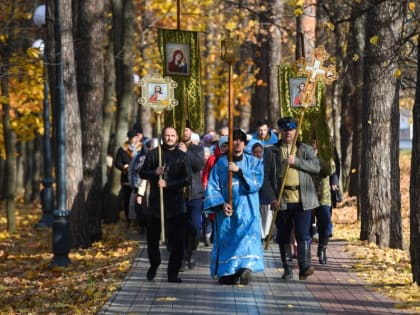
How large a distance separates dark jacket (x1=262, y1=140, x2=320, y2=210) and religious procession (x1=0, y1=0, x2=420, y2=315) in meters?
0.02

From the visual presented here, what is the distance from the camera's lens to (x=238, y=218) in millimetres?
12766

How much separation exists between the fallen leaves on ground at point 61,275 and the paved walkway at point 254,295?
371 mm

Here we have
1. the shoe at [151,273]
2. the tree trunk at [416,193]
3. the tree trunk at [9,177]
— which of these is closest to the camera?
the tree trunk at [416,193]

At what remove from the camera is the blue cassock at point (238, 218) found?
1266 cm

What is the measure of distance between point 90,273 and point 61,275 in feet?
2.67

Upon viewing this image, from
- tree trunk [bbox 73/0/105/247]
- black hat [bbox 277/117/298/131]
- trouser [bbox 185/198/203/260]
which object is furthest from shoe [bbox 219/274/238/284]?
tree trunk [bbox 73/0/105/247]

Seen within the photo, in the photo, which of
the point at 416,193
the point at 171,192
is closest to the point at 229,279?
the point at 171,192

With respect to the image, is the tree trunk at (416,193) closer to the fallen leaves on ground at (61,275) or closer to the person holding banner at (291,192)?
the person holding banner at (291,192)

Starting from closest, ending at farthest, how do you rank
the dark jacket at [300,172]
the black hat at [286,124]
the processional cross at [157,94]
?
the dark jacket at [300,172]
the black hat at [286,124]
the processional cross at [157,94]

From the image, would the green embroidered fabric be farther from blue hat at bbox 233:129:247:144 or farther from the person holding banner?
blue hat at bbox 233:129:247:144

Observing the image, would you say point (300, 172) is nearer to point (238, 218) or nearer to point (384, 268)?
point (238, 218)

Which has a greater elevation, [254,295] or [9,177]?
[9,177]

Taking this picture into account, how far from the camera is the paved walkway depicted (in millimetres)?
10781

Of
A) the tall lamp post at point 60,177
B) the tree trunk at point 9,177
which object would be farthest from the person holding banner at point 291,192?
the tree trunk at point 9,177
